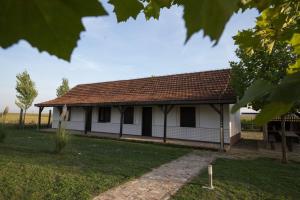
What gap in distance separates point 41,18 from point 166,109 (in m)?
16.3

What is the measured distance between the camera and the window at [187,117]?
1683 cm

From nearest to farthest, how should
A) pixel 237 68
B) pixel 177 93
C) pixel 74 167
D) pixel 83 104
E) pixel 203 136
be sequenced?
pixel 74 167, pixel 237 68, pixel 203 136, pixel 177 93, pixel 83 104

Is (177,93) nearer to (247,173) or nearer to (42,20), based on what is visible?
(247,173)

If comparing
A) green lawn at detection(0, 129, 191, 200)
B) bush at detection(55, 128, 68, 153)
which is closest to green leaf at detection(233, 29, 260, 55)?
green lawn at detection(0, 129, 191, 200)

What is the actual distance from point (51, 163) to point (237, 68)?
10.9 metres

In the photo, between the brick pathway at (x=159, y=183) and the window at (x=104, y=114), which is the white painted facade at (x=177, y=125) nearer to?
the window at (x=104, y=114)

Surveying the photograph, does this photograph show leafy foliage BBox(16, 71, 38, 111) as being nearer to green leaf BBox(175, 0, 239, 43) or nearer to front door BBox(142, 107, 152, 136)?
front door BBox(142, 107, 152, 136)

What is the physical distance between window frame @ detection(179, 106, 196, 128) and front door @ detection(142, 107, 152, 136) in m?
2.77

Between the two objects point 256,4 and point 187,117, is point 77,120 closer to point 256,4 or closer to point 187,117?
point 187,117

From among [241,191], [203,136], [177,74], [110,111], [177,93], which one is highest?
[177,74]

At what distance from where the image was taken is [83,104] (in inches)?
818

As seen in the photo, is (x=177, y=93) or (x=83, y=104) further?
(x=83, y=104)

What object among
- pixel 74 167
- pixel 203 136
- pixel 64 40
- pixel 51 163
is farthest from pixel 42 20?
pixel 203 136

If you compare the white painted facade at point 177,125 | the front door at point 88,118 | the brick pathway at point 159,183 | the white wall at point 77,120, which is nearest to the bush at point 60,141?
the brick pathway at point 159,183
